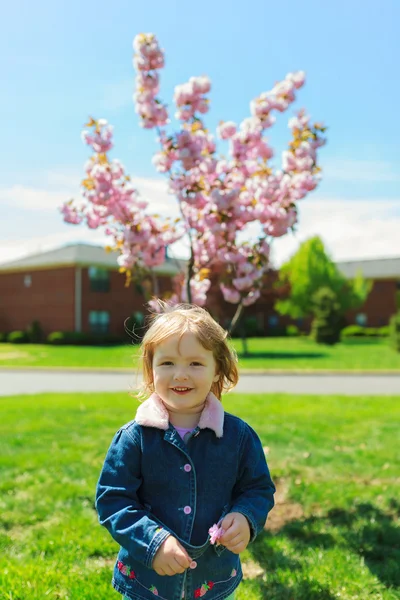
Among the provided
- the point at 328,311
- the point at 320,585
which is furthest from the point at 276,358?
the point at 320,585

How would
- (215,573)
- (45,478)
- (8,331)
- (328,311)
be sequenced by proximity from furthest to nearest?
(8,331)
(328,311)
(45,478)
(215,573)

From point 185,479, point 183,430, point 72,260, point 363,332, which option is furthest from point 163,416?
point 363,332

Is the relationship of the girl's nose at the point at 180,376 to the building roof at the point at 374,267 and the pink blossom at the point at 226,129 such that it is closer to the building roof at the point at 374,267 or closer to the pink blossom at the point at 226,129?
the pink blossom at the point at 226,129

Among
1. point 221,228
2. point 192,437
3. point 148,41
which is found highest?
point 148,41

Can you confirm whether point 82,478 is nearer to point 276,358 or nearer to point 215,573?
point 215,573

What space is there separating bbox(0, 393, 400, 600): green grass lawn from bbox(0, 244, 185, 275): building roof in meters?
27.5

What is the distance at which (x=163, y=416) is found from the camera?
2219mm

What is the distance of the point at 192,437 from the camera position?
7.29 ft

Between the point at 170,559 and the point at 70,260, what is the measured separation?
113 feet

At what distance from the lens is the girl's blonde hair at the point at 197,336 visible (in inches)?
88.6

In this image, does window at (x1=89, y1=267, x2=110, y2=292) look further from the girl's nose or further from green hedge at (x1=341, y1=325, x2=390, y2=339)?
→ the girl's nose

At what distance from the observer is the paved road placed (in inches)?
550

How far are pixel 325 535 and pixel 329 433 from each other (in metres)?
3.78

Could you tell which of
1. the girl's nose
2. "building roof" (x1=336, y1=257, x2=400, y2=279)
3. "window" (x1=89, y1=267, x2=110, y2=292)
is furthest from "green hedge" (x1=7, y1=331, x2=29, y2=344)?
the girl's nose
